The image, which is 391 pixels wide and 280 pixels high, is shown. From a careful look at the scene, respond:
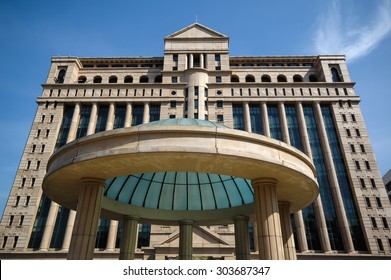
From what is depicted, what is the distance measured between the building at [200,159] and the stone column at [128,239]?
9cm

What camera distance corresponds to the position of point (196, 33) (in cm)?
6812

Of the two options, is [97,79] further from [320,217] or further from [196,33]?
[320,217]

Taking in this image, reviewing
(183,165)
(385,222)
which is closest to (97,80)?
(183,165)

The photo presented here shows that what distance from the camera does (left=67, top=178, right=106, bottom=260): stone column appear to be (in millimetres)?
14500

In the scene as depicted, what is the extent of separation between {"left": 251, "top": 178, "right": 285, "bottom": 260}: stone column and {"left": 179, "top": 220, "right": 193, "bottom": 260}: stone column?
35.7 feet

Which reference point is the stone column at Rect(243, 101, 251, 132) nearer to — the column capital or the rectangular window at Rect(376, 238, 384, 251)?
the rectangular window at Rect(376, 238, 384, 251)

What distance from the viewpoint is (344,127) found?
182 feet

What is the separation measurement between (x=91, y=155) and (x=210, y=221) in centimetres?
1492

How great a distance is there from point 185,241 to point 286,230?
9559 millimetres

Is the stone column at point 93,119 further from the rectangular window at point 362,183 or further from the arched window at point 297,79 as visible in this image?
the rectangular window at point 362,183

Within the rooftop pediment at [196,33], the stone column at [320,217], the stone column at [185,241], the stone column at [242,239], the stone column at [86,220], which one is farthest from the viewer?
the rooftop pediment at [196,33]

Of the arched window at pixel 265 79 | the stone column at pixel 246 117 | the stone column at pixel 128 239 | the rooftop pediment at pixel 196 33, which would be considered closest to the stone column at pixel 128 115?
the rooftop pediment at pixel 196 33

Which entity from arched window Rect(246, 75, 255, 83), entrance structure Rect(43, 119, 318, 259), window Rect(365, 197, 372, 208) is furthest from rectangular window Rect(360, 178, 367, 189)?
entrance structure Rect(43, 119, 318, 259)

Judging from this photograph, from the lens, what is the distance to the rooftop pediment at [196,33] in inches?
2660
